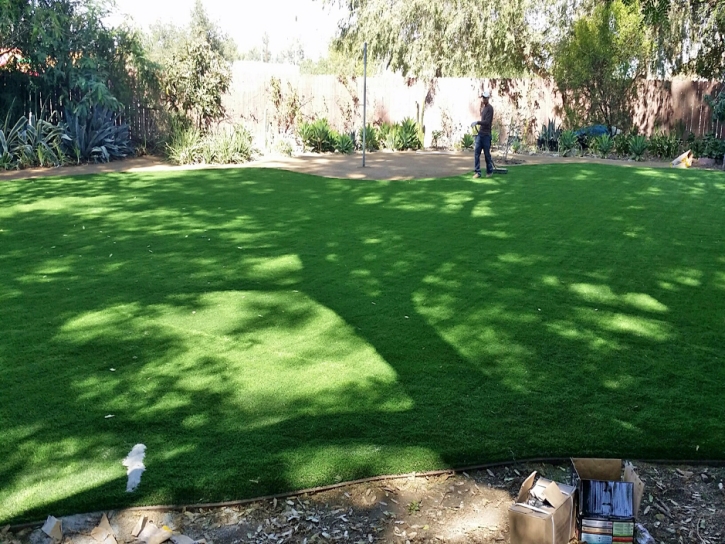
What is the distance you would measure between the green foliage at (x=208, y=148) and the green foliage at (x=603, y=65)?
9.83m

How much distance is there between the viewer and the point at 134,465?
397 centimetres

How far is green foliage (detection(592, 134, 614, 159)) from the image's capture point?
63.2ft

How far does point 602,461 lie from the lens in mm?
3666

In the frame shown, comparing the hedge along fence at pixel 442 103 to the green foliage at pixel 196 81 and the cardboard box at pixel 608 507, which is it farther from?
the cardboard box at pixel 608 507

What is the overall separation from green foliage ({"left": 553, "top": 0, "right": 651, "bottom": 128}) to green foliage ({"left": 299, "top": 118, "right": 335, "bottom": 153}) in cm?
734

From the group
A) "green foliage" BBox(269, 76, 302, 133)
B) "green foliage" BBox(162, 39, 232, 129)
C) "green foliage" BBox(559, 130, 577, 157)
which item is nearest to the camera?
"green foliage" BBox(162, 39, 232, 129)

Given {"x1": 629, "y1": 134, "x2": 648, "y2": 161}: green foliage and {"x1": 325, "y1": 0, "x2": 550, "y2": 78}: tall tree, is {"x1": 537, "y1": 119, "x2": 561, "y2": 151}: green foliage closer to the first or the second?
{"x1": 629, "y1": 134, "x2": 648, "y2": 161}: green foliage

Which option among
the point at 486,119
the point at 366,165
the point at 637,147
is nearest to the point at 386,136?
the point at 366,165

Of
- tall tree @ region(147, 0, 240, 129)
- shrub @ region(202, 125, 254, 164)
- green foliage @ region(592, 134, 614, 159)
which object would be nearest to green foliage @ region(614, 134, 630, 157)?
green foliage @ region(592, 134, 614, 159)

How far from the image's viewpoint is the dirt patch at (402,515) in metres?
3.48

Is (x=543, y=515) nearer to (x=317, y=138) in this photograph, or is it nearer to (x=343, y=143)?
(x=343, y=143)

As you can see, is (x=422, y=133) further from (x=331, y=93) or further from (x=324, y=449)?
(x=324, y=449)

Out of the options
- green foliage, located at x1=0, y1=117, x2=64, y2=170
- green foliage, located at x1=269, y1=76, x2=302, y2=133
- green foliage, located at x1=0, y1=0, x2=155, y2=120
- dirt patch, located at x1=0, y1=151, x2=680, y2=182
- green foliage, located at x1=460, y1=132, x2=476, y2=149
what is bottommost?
dirt patch, located at x1=0, y1=151, x2=680, y2=182

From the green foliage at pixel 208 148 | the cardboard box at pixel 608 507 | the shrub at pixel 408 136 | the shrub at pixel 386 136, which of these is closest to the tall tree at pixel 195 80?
the green foliage at pixel 208 148
